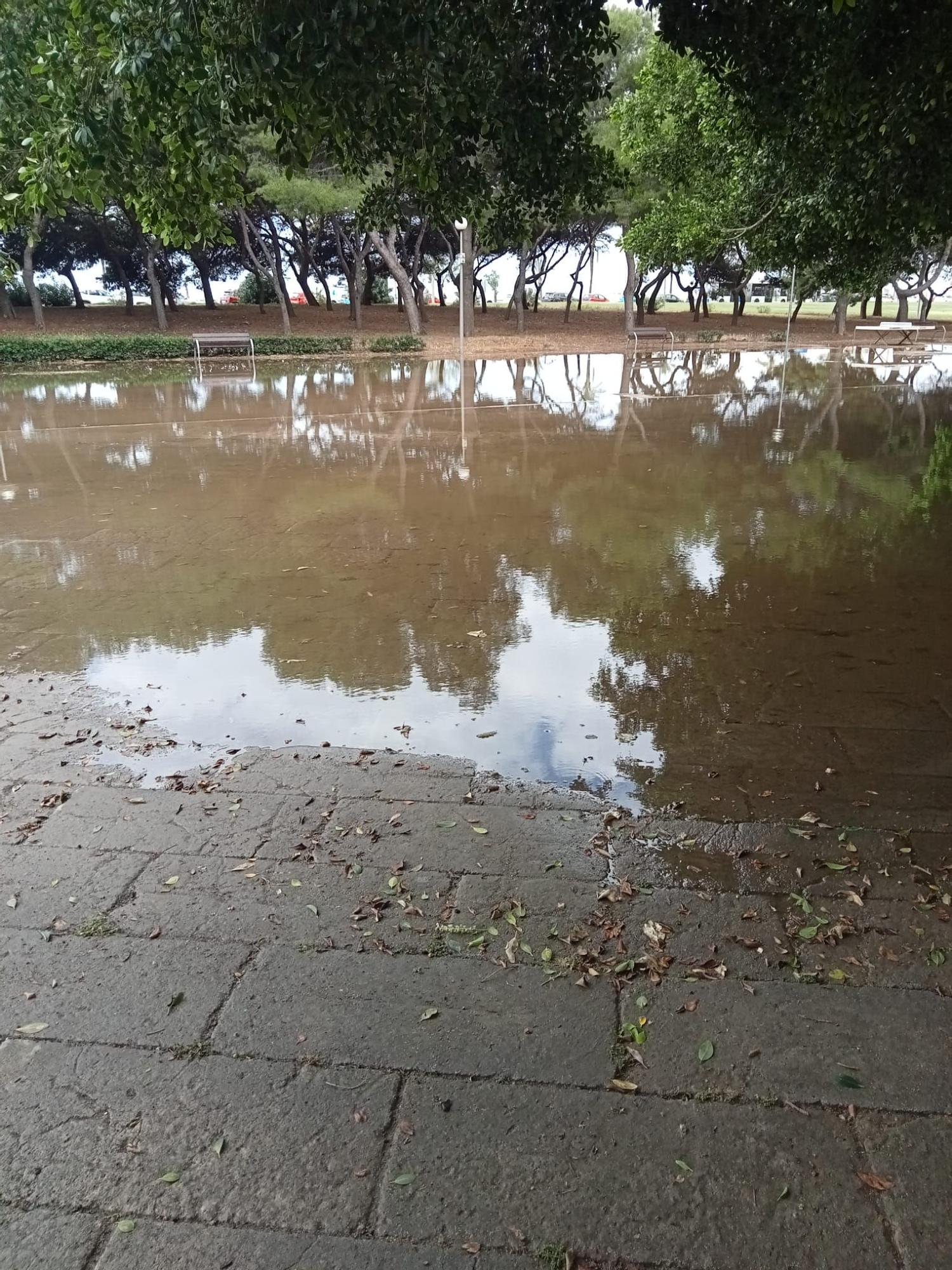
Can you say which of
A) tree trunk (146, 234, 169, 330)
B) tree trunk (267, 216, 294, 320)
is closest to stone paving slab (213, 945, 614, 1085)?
tree trunk (267, 216, 294, 320)

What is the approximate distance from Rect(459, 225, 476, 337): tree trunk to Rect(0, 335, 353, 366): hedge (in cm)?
548

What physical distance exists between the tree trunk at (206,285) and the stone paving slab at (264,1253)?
46.0 metres

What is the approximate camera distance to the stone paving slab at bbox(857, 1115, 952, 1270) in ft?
6.02

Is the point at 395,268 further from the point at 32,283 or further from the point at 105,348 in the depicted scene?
the point at 32,283

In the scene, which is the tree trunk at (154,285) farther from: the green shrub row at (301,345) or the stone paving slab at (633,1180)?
the stone paving slab at (633,1180)

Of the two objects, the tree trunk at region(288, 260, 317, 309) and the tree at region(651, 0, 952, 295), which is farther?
the tree trunk at region(288, 260, 317, 309)

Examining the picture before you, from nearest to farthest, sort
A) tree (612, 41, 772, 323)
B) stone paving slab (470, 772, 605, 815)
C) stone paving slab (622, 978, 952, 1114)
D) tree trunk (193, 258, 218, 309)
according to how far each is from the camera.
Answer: stone paving slab (622, 978, 952, 1114)
stone paving slab (470, 772, 605, 815)
tree (612, 41, 772, 323)
tree trunk (193, 258, 218, 309)

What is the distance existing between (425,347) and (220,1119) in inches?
1243

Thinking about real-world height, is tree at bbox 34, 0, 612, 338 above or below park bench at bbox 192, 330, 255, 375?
above

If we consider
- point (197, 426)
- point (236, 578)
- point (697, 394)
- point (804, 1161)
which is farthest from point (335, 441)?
point (804, 1161)

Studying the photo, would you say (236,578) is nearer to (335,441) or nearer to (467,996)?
(467,996)

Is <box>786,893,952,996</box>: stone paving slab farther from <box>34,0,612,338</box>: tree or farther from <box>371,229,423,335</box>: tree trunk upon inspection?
<box>371,229,423,335</box>: tree trunk

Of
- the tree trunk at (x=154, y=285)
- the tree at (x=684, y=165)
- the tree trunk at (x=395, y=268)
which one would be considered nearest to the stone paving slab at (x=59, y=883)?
the tree at (x=684, y=165)

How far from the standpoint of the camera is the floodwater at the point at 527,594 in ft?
13.8
